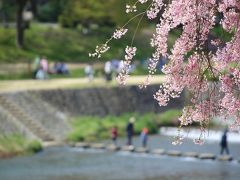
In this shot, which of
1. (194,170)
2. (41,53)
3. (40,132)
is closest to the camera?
(194,170)

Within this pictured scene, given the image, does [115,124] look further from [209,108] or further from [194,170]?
[209,108]

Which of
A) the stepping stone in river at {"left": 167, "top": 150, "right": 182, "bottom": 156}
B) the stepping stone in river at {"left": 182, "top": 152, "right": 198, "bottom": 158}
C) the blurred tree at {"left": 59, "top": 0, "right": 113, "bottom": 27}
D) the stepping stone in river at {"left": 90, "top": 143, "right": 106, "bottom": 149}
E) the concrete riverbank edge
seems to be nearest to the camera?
the concrete riverbank edge

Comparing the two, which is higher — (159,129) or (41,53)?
(41,53)

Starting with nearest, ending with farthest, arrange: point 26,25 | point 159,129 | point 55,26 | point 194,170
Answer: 1. point 194,170
2. point 159,129
3. point 26,25
4. point 55,26

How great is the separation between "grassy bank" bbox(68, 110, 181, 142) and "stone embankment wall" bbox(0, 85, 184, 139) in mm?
713

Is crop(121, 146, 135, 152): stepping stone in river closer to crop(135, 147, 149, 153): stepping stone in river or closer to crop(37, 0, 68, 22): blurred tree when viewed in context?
crop(135, 147, 149, 153): stepping stone in river

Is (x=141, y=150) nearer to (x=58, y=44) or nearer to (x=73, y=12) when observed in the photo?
(x=58, y=44)

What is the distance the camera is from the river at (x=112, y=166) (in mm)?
30938

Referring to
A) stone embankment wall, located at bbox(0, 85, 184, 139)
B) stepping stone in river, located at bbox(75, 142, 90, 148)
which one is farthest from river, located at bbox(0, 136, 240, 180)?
stone embankment wall, located at bbox(0, 85, 184, 139)

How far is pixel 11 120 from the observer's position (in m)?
42.1

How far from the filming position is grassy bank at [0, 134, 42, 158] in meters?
37.2

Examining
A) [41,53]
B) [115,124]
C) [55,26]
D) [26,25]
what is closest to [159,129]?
[115,124]

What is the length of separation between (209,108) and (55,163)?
24.1m

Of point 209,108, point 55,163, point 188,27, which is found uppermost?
point 188,27
